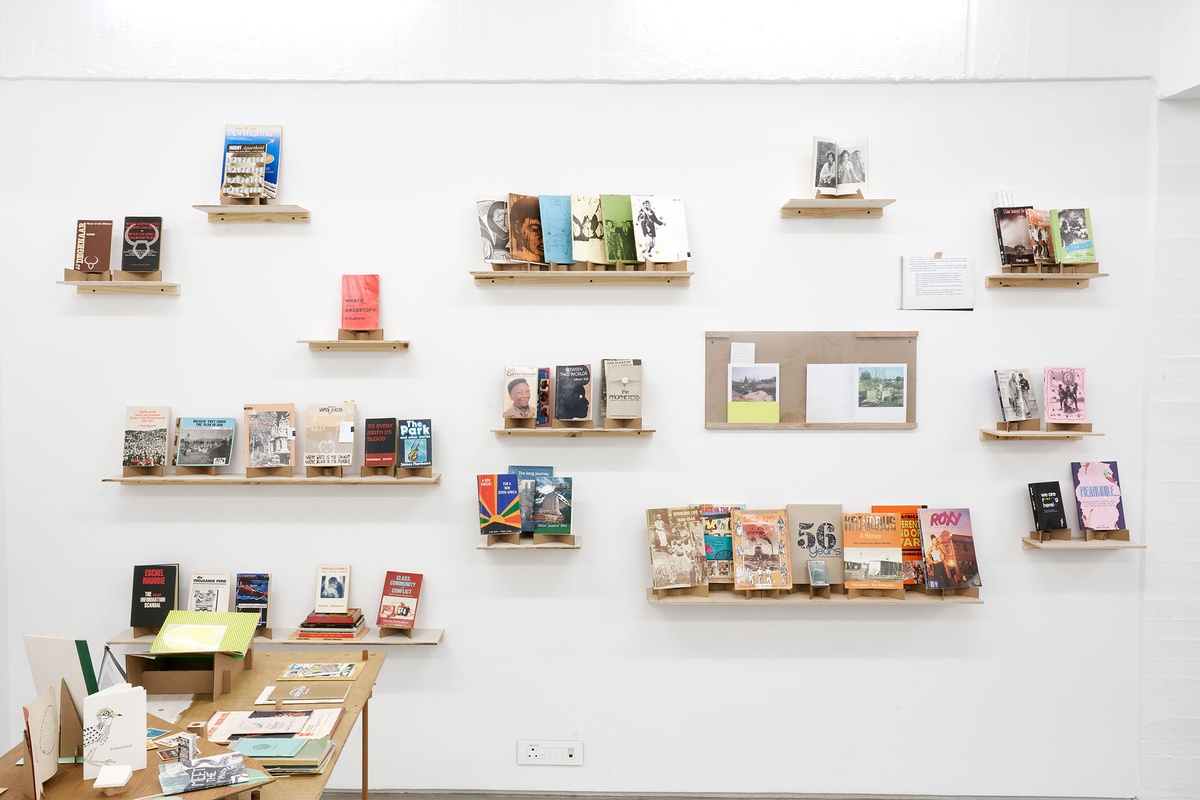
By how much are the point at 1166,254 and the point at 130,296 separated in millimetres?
4331

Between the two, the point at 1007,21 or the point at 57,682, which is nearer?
the point at 57,682

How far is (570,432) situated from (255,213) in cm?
158

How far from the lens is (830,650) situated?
3.28 meters

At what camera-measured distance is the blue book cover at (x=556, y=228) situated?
3.14m

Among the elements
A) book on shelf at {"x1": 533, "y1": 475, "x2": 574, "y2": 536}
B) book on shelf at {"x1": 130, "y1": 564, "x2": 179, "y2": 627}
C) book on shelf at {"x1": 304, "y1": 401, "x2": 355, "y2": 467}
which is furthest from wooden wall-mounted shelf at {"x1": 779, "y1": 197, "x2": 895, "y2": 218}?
book on shelf at {"x1": 130, "y1": 564, "x2": 179, "y2": 627}

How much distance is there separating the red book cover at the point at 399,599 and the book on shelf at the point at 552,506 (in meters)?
0.58

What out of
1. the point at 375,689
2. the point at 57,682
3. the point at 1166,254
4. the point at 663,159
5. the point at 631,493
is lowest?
the point at 375,689

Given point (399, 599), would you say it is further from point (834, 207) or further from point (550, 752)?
point (834, 207)

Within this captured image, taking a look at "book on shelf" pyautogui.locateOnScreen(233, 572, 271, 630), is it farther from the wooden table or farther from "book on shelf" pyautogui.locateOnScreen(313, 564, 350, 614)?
the wooden table

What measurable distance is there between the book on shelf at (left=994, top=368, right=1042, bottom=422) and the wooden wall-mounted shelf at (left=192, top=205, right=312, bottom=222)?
2.96m

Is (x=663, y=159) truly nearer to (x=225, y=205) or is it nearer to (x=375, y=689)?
(x=225, y=205)

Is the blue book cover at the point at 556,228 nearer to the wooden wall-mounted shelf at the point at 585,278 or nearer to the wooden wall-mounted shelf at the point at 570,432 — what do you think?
the wooden wall-mounted shelf at the point at 585,278

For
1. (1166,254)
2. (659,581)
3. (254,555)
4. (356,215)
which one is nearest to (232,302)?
(356,215)

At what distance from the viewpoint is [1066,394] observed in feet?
10.4
